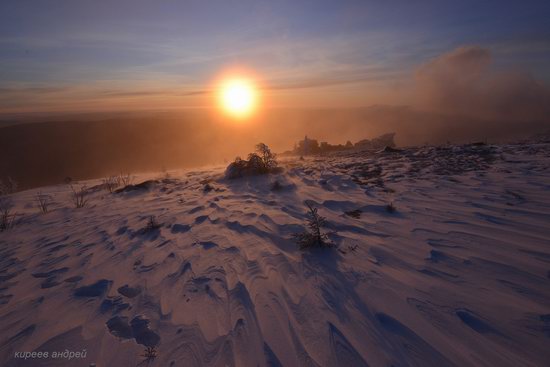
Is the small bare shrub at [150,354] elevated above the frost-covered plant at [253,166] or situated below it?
below

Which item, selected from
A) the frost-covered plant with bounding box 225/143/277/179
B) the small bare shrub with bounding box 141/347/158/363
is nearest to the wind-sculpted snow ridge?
the small bare shrub with bounding box 141/347/158/363

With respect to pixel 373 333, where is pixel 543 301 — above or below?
above

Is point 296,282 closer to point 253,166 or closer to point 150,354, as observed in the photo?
point 150,354

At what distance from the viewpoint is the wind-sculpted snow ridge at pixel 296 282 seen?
1576 mm

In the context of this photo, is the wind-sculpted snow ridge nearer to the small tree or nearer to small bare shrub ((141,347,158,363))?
small bare shrub ((141,347,158,363))

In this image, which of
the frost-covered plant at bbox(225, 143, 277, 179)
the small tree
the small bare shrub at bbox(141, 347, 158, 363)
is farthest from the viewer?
the small tree

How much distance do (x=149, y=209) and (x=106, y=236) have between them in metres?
0.94

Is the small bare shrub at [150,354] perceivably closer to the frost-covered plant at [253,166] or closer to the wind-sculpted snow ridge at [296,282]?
the wind-sculpted snow ridge at [296,282]

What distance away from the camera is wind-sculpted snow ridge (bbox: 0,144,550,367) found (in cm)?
158

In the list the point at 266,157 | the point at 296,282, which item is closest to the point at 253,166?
the point at 266,157

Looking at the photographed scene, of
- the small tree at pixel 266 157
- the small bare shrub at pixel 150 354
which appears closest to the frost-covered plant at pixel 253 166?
the small tree at pixel 266 157

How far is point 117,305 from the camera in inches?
81.8

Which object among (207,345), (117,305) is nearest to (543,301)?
(207,345)

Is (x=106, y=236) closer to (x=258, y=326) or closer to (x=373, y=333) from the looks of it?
(x=258, y=326)
